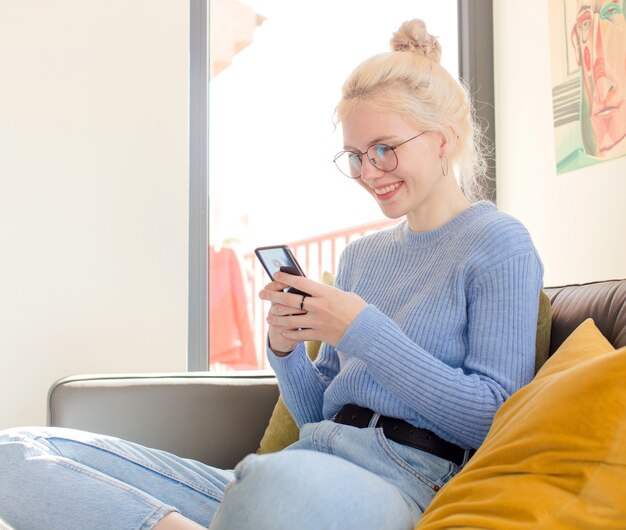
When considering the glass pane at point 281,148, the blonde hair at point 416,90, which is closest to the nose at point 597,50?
the blonde hair at point 416,90


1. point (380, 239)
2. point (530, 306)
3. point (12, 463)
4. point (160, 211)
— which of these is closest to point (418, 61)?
point (380, 239)

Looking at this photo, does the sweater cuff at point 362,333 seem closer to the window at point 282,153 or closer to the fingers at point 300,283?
the fingers at point 300,283

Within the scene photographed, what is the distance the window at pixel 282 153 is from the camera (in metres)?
3.80

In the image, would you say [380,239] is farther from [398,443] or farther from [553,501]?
[553,501]

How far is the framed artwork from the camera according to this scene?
195 cm

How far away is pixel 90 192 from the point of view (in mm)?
2184

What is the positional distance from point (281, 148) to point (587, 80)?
91.2 inches

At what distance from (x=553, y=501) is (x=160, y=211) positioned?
1745mm

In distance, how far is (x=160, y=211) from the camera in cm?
226

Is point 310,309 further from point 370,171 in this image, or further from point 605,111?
Result: point 605,111

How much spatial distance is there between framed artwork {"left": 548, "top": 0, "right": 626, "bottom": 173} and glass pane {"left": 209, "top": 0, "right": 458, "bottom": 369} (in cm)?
96

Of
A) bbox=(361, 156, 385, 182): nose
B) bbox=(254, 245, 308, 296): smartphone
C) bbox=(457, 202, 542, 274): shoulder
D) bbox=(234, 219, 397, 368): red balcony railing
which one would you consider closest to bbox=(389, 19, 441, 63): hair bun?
bbox=(361, 156, 385, 182): nose

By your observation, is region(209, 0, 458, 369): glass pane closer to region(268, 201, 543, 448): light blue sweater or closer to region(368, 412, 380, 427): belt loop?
region(268, 201, 543, 448): light blue sweater

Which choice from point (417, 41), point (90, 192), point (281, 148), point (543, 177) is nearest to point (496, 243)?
point (417, 41)
